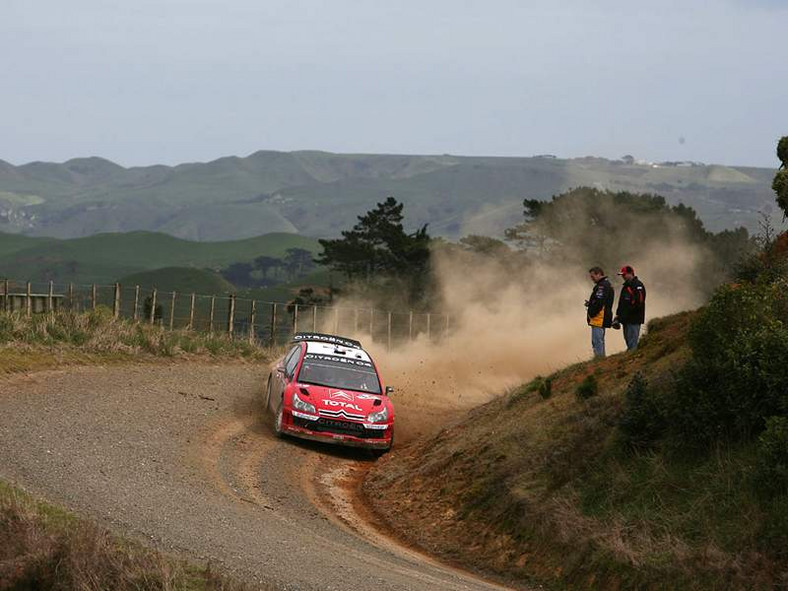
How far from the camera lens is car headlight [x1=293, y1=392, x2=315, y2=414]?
2077 cm

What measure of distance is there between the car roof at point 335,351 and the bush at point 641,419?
29.3 feet

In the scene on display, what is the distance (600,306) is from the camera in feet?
68.7

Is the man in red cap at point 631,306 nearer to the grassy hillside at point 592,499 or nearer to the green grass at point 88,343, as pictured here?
the grassy hillside at point 592,499

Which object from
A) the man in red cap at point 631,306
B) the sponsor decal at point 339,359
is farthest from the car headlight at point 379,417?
the man in red cap at point 631,306

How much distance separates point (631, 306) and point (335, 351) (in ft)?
19.0

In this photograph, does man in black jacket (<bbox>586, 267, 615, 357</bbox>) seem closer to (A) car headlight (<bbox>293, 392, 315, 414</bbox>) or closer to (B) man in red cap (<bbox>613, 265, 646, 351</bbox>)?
(B) man in red cap (<bbox>613, 265, 646, 351</bbox>)

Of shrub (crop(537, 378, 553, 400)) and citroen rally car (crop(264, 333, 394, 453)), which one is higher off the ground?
shrub (crop(537, 378, 553, 400))

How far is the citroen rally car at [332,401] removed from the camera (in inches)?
816

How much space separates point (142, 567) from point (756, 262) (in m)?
11.1

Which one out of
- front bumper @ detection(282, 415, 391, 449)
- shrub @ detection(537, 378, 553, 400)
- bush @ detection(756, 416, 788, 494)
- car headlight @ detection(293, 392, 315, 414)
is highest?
bush @ detection(756, 416, 788, 494)

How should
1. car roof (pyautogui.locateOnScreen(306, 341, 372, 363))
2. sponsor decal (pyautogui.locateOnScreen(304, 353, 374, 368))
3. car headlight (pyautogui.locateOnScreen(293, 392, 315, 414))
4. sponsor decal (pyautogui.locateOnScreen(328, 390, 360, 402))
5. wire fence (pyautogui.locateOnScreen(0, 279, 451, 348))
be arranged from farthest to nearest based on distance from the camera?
wire fence (pyautogui.locateOnScreen(0, 279, 451, 348)), car roof (pyautogui.locateOnScreen(306, 341, 372, 363)), sponsor decal (pyautogui.locateOnScreen(304, 353, 374, 368)), sponsor decal (pyautogui.locateOnScreen(328, 390, 360, 402)), car headlight (pyautogui.locateOnScreen(293, 392, 315, 414))

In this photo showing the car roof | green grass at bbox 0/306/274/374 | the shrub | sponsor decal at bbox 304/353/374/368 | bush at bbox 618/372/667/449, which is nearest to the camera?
bush at bbox 618/372/667/449

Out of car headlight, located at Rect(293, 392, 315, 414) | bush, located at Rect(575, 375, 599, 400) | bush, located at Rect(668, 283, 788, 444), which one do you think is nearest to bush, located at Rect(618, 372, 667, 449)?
bush, located at Rect(668, 283, 788, 444)

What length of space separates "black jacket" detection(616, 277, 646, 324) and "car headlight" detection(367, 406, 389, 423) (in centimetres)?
420
